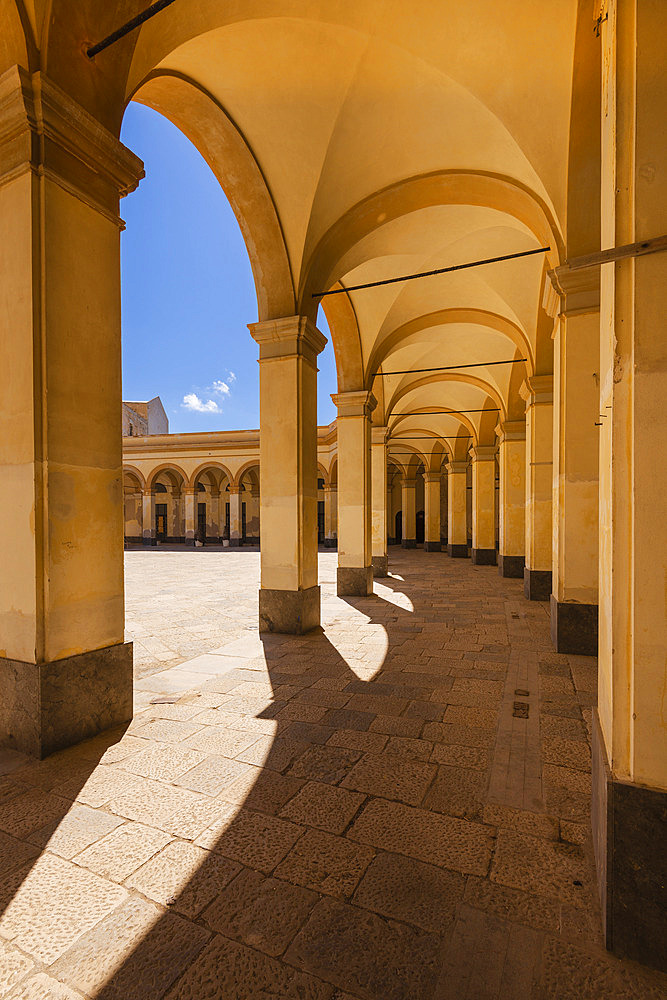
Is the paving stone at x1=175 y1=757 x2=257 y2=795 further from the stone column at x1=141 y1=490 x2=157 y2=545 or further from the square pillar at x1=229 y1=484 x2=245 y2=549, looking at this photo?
the stone column at x1=141 y1=490 x2=157 y2=545

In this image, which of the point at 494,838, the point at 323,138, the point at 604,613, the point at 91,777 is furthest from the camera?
the point at 323,138

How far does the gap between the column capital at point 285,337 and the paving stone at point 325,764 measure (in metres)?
4.93

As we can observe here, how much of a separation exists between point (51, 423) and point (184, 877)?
2.64 metres

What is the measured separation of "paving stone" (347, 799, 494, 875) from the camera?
87.2 inches

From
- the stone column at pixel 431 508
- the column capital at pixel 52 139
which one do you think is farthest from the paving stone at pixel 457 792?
the stone column at pixel 431 508

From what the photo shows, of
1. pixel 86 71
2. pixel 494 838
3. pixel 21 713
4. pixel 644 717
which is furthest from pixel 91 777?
pixel 86 71

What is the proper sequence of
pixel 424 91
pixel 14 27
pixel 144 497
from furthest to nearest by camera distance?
pixel 144 497 < pixel 424 91 < pixel 14 27

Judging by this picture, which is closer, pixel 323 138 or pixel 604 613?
pixel 604 613

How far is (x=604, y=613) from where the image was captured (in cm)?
206

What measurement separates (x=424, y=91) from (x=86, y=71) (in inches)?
147

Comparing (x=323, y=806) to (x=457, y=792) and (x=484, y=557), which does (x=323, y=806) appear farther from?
(x=484, y=557)

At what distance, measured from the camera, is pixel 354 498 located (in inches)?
395

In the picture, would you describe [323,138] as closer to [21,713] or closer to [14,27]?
[14,27]

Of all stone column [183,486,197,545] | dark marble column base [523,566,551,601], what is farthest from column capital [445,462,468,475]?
stone column [183,486,197,545]
